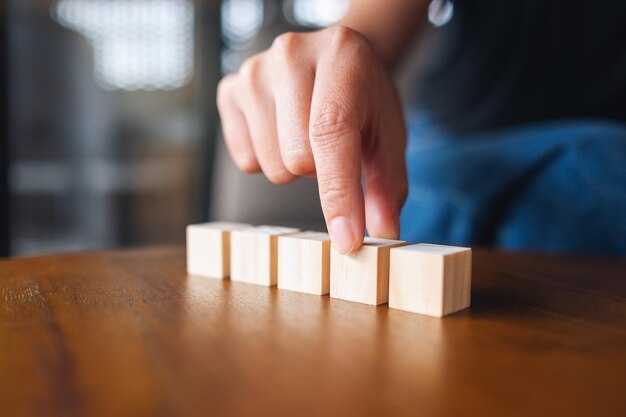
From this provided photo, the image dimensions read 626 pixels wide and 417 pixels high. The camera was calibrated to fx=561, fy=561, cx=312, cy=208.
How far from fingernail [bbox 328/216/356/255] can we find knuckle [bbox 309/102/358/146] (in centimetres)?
12

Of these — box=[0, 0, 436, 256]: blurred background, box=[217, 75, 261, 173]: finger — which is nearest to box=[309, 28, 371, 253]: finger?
box=[217, 75, 261, 173]: finger

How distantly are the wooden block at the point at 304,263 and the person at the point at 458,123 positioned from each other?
4 cm

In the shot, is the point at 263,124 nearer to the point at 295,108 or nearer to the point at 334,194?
the point at 295,108

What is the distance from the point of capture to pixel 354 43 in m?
0.85

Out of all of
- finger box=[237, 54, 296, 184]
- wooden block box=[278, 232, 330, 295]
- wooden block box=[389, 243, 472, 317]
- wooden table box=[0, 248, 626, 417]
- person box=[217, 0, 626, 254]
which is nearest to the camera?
wooden table box=[0, 248, 626, 417]

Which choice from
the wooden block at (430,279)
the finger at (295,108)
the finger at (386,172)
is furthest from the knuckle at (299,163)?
the wooden block at (430,279)

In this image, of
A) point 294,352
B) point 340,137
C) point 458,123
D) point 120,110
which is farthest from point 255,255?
point 120,110

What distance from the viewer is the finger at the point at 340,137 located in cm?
71

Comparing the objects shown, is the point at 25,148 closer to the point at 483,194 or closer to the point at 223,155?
the point at 223,155

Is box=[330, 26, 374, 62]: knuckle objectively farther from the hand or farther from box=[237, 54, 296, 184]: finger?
box=[237, 54, 296, 184]: finger

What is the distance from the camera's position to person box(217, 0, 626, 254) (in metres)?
0.82

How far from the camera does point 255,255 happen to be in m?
0.79

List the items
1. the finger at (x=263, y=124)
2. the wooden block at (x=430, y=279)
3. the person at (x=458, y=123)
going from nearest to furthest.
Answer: the wooden block at (x=430, y=279)
the person at (x=458, y=123)
the finger at (x=263, y=124)

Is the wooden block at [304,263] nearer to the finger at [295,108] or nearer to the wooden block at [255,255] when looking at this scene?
the wooden block at [255,255]
